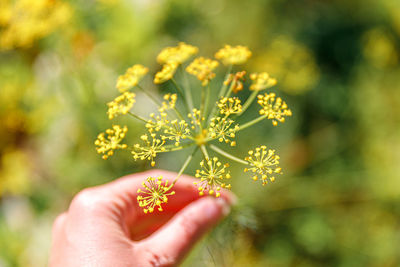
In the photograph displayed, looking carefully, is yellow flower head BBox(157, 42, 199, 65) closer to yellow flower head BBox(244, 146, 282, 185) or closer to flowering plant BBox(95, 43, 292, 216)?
flowering plant BBox(95, 43, 292, 216)

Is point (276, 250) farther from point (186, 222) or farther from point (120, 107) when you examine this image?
point (120, 107)

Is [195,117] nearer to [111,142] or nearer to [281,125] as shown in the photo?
[111,142]

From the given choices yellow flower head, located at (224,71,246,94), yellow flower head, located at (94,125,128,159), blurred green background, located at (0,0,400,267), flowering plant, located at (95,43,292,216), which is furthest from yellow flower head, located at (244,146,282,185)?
blurred green background, located at (0,0,400,267)

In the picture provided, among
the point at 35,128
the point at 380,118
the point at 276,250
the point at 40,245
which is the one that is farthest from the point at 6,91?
the point at 380,118

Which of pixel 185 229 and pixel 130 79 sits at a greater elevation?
pixel 130 79

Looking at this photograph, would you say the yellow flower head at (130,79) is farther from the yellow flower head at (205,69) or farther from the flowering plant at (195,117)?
the yellow flower head at (205,69)

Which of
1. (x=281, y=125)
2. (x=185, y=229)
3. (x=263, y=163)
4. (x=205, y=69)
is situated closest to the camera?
(x=263, y=163)

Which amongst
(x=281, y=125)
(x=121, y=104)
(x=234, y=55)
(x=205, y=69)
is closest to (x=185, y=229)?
(x=121, y=104)
